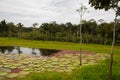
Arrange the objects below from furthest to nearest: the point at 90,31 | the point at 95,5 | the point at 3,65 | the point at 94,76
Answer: the point at 90,31
the point at 3,65
the point at 94,76
the point at 95,5

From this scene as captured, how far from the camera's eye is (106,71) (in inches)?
510

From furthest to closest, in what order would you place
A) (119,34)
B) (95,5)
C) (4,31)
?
(4,31), (119,34), (95,5)

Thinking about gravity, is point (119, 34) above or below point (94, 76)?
above

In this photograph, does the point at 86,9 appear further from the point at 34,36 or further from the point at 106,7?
the point at 34,36

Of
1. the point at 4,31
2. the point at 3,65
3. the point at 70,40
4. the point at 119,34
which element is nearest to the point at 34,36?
the point at 70,40

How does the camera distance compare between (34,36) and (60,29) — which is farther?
(60,29)

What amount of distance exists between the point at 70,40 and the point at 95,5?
159 ft

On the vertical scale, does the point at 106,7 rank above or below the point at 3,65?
above

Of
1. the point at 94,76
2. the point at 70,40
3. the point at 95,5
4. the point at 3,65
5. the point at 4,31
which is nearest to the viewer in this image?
the point at 95,5

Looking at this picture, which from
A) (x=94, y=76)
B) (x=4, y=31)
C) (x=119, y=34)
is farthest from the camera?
(x=4, y=31)

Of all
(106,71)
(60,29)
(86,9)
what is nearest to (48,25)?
(60,29)

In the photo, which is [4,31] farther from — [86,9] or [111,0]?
[111,0]

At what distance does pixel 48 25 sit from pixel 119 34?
114 feet

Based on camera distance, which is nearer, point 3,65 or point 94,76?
point 94,76
